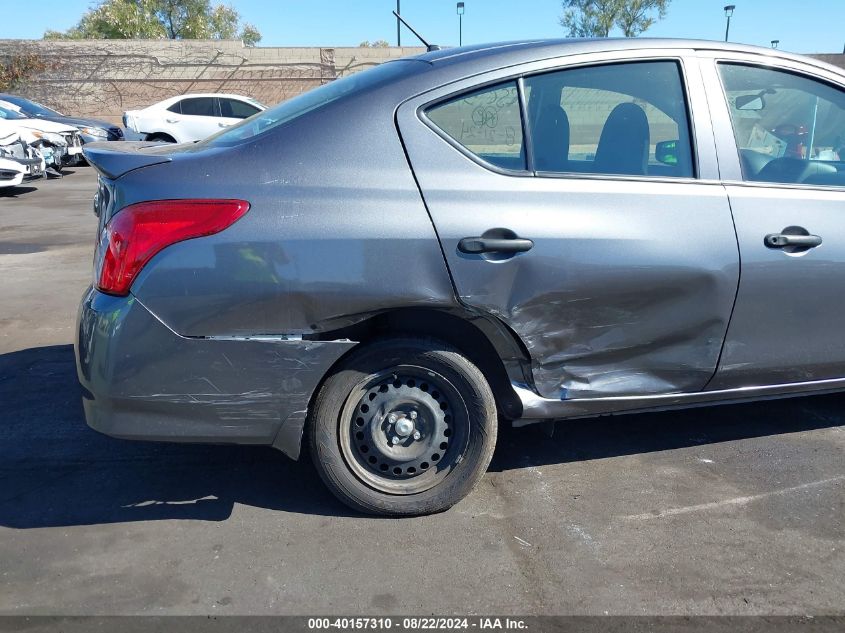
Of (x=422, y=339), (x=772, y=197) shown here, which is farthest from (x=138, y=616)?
(x=772, y=197)

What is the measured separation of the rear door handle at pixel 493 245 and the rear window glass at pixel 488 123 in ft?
1.06

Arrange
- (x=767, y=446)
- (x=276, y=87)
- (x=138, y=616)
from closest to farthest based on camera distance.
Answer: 1. (x=138, y=616)
2. (x=767, y=446)
3. (x=276, y=87)

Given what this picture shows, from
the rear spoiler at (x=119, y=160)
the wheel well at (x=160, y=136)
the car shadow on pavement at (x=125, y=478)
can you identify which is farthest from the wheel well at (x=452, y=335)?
the wheel well at (x=160, y=136)

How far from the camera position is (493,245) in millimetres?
2961

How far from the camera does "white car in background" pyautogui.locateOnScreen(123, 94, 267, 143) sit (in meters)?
19.4

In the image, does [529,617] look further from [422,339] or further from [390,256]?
[390,256]

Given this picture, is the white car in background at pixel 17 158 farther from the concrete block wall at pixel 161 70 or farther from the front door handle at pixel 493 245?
the concrete block wall at pixel 161 70

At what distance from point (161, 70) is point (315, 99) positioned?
33756mm

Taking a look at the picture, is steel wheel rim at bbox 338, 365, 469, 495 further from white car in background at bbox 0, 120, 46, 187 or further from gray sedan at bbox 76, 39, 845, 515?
white car in background at bbox 0, 120, 46, 187

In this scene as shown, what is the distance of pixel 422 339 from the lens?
10.3 ft

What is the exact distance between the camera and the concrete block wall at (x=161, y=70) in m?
33.3

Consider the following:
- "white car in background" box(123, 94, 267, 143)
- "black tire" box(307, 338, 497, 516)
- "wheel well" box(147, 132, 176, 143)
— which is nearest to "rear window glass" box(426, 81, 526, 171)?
"black tire" box(307, 338, 497, 516)

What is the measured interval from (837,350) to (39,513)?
3525mm

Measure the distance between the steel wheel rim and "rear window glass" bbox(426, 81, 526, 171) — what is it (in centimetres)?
90
